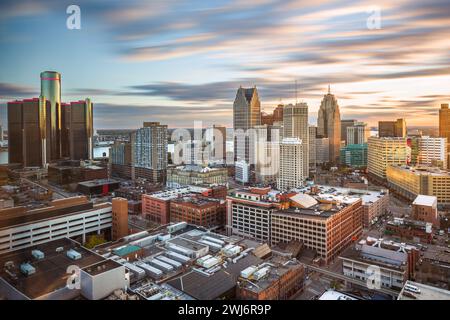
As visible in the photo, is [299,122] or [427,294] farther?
[299,122]

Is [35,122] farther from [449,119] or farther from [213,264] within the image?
[449,119]

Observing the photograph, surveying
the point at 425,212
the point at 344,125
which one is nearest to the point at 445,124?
the point at 425,212

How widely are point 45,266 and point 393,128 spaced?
838 inches

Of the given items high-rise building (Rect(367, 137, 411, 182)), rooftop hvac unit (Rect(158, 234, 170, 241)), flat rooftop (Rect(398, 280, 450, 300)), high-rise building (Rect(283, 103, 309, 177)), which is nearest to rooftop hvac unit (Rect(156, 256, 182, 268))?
rooftop hvac unit (Rect(158, 234, 170, 241))

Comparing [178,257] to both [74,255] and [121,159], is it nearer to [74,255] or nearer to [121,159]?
[74,255]

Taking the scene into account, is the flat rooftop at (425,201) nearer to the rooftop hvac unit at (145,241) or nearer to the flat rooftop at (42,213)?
the rooftop hvac unit at (145,241)

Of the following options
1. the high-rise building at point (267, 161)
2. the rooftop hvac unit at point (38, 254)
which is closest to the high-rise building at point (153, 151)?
the high-rise building at point (267, 161)

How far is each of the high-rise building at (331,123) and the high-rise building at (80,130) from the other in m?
15.7

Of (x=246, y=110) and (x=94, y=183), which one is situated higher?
(x=246, y=110)

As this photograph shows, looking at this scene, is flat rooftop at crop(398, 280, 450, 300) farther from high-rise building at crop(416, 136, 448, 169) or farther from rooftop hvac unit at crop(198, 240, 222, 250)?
high-rise building at crop(416, 136, 448, 169)

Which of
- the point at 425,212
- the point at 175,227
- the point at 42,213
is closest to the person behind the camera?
the point at 175,227

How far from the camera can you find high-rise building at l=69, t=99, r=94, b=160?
59.8 ft

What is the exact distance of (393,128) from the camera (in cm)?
2108

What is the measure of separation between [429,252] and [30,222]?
816 cm
